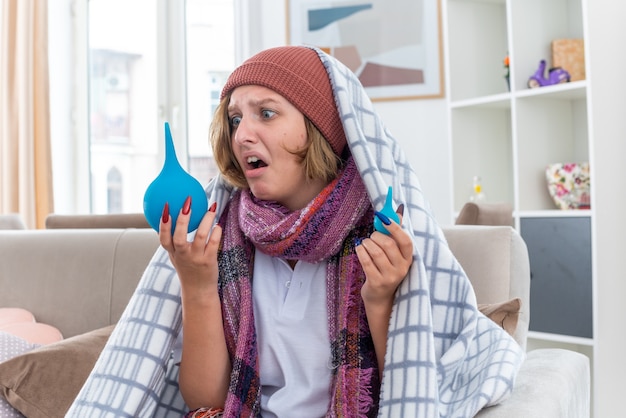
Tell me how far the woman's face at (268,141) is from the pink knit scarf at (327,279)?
0.20 feet

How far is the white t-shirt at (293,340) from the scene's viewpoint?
50.9 inches

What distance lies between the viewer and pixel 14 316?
6.82 feet

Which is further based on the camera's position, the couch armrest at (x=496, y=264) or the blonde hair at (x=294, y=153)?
the couch armrest at (x=496, y=264)

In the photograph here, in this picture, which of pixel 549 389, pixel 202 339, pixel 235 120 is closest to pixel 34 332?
pixel 202 339

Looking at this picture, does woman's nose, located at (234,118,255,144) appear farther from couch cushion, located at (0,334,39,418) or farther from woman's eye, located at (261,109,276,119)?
couch cushion, located at (0,334,39,418)

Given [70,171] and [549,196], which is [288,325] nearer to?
[549,196]

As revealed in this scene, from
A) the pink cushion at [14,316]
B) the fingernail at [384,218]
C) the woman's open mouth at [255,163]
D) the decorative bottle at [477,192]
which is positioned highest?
the decorative bottle at [477,192]

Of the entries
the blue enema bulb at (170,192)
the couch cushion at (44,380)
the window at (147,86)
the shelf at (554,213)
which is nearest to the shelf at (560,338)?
the shelf at (554,213)

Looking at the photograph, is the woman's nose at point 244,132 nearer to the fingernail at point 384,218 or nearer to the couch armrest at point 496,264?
the fingernail at point 384,218

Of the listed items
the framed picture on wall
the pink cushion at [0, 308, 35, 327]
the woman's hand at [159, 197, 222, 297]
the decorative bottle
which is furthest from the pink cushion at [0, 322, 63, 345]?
the framed picture on wall

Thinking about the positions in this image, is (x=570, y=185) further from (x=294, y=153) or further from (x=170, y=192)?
(x=170, y=192)

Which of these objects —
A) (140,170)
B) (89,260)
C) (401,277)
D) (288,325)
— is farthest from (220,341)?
(140,170)

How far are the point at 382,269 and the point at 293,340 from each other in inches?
10.1

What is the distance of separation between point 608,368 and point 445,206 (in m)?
1.29
